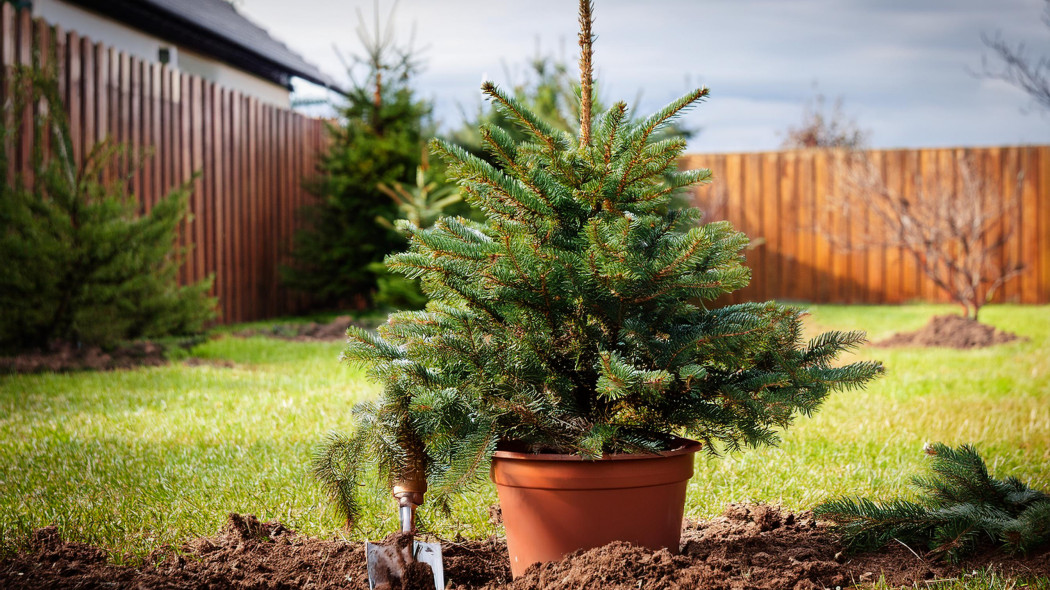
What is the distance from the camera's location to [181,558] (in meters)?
2.44

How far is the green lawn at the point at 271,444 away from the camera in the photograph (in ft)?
9.89

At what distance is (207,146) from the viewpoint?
9438 millimetres

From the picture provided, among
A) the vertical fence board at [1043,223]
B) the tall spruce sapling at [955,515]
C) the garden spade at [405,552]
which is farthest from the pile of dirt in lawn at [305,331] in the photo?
the vertical fence board at [1043,223]

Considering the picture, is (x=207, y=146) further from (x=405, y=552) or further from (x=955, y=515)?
(x=955, y=515)

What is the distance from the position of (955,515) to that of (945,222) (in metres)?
8.31

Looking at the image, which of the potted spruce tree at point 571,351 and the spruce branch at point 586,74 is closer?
the potted spruce tree at point 571,351

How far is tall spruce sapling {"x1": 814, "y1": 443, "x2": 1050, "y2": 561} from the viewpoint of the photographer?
7.77 feet

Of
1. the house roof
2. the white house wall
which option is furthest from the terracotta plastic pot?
the house roof

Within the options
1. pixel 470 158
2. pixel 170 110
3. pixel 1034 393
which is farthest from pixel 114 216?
pixel 1034 393

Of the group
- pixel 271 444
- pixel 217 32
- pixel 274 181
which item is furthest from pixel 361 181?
pixel 271 444

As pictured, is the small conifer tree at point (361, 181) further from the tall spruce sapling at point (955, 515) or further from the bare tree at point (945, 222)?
the tall spruce sapling at point (955, 515)

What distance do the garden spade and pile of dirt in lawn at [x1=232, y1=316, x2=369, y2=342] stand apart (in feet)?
20.7

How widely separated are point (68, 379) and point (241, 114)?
5060 mm

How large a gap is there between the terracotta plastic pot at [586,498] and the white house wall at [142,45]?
8.44 metres
